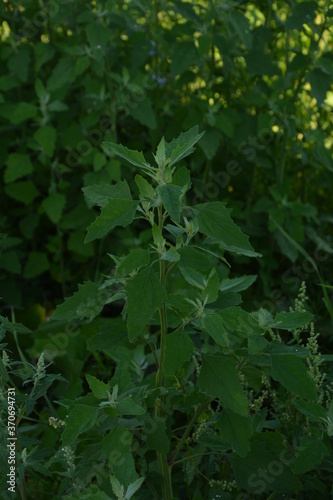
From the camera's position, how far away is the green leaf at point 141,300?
1.32m

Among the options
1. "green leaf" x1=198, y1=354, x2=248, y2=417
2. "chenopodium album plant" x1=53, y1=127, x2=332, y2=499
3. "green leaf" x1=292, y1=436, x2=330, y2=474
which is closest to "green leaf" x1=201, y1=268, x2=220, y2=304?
"chenopodium album plant" x1=53, y1=127, x2=332, y2=499

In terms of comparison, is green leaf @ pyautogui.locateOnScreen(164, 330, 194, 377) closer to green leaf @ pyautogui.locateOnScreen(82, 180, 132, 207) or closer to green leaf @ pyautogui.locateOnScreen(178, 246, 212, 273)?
green leaf @ pyautogui.locateOnScreen(178, 246, 212, 273)

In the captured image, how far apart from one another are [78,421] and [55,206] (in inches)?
62.5

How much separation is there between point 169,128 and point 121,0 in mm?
543

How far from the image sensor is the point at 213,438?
5.15 feet

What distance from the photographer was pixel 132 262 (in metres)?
1.34

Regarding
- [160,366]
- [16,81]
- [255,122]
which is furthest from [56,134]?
[160,366]

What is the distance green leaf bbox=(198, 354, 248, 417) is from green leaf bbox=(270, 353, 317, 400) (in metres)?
0.08

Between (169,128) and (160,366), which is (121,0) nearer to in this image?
(169,128)

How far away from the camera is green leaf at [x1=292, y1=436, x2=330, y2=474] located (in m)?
1.44

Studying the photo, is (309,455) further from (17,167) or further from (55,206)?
(17,167)

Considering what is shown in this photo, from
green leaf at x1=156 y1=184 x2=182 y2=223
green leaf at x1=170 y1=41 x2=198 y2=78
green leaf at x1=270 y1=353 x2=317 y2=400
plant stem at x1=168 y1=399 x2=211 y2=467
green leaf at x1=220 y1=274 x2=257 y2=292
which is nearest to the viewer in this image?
green leaf at x1=156 y1=184 x2=182 y2=223

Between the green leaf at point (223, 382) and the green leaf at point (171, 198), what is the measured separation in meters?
0.28

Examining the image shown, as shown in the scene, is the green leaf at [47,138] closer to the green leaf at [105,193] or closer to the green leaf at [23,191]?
the green leaf at [23,191]
